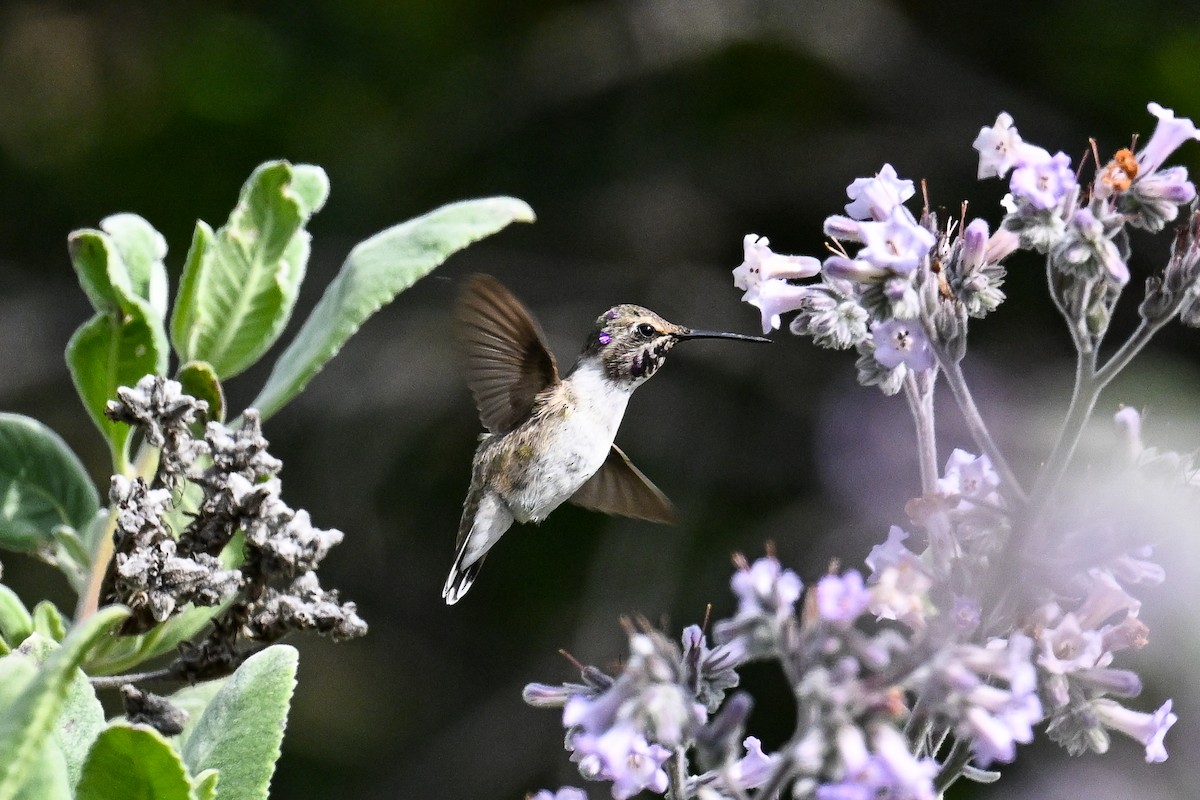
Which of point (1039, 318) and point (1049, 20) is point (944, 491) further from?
point (1049, 20)

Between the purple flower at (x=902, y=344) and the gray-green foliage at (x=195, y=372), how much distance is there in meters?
0.76

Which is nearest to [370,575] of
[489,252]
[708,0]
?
[489,252]

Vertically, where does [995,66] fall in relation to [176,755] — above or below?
below

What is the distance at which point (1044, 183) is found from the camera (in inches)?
79.7

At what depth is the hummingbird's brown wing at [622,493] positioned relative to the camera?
3635 mm

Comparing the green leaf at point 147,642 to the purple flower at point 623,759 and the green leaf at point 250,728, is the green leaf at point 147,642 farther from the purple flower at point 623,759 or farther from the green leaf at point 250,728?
the purple flower at point 623,759

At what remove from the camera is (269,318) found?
2.64 meters

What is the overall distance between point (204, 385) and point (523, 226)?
702cm

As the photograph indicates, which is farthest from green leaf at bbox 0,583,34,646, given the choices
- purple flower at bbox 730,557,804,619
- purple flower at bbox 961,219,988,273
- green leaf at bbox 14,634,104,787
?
purple flower at bbox 961,219,988,273

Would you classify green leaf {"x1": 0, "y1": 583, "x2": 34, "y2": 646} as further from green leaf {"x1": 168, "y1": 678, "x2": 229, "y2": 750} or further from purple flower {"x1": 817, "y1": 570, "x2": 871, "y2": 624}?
purple flower {"x1": 817, "y1": 570, "x2": 871, "y2": 624}

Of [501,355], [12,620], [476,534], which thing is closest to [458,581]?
[476,534]

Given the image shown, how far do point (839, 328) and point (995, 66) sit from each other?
7.31 metres

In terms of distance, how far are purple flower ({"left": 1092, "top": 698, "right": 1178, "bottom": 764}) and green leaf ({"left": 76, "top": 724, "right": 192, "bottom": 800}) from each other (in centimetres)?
129

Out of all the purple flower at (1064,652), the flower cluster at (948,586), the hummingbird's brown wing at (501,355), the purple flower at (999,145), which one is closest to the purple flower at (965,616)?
the flower cluster at (948,586)
